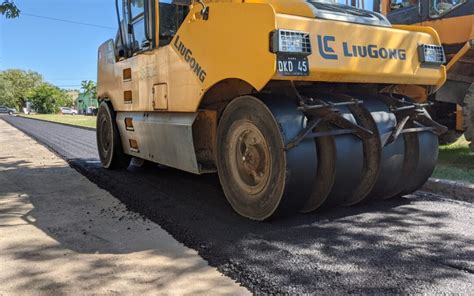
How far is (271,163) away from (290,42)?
109cm

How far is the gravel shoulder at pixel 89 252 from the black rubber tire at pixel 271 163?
85 centimetres

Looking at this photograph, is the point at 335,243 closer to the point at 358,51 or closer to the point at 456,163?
the point at 358,51

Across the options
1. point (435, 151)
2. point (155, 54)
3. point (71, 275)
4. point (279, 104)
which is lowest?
point (71, 275)

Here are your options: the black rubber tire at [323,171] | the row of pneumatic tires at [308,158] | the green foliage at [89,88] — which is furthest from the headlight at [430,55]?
the green foliage at [89,88]

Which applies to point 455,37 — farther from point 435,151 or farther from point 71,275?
point 71,275

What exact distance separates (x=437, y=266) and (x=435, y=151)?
209 centimetres

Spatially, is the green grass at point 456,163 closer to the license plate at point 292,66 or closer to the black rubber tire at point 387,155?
the black rubber tire at point 387,155

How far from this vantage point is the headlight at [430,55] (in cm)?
466

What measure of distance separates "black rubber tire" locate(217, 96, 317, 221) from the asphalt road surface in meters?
0.19

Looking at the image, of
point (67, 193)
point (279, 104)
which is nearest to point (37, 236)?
point (67, 193)

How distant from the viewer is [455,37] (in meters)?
7.77

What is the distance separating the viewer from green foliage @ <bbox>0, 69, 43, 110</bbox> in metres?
107

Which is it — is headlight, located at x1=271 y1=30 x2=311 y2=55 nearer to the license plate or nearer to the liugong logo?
the license plate

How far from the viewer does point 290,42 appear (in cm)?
370
